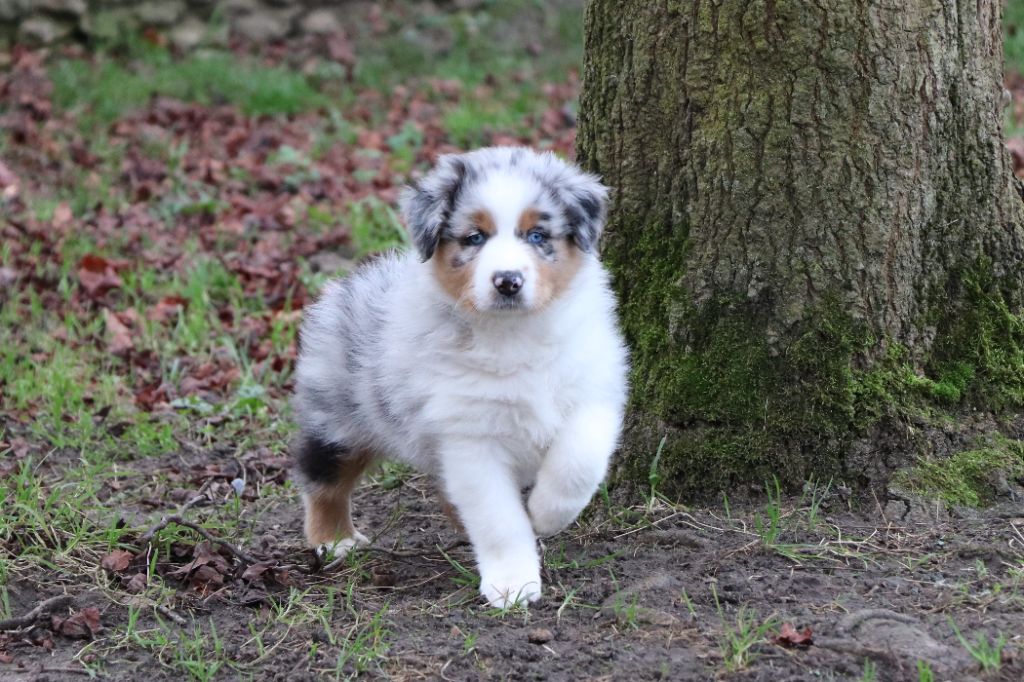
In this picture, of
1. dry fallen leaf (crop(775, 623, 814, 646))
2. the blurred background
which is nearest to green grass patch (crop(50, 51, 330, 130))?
the blurred background

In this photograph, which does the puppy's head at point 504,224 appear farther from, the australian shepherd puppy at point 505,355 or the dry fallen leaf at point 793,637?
the dry fallen leaf at point 793,637

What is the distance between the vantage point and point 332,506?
159 inches

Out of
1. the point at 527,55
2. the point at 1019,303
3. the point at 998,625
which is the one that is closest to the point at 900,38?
the point at 1019,303

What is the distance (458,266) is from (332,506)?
3.43 ft

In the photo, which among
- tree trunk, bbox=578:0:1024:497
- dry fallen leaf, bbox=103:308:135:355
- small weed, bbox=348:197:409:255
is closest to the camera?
tree trunk, bbox=578:0:1024:497

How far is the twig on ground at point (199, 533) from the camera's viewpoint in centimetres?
371

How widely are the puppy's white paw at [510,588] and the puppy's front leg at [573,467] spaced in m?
0.18

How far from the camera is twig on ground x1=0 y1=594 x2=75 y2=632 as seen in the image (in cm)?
338

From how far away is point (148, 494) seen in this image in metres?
4.52

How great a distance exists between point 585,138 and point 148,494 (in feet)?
6.79

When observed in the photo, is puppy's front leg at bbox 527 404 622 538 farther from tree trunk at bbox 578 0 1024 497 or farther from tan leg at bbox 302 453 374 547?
tan leg at bbox 302 453 374 547

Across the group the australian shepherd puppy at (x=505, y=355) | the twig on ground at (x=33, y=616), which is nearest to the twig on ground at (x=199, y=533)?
the twig on ground at (x=33, y=616)

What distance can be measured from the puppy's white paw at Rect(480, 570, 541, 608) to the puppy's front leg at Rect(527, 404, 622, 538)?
18cm

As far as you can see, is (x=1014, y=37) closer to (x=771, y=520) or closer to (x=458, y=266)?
(x=771, y=520)
